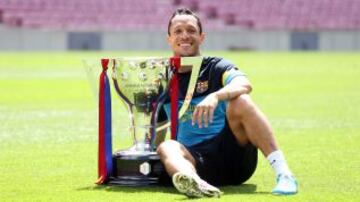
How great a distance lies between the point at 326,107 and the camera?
16.0 meters

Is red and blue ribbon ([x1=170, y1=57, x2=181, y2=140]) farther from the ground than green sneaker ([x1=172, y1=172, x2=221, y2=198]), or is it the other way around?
red and blue ribbon ([x1=170, y1=57, x2=181, y2=140])

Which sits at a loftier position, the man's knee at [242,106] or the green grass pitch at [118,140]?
the man's knee at [242,106]

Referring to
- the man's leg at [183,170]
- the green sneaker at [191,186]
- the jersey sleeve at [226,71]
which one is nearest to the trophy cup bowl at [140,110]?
the man's leg at [183,170]

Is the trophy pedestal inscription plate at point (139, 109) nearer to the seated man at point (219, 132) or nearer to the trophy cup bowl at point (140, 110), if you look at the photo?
the trophy cup bowl at point (140, 110)

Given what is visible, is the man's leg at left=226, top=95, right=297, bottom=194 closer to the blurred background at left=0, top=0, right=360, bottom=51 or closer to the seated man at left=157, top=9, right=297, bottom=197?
the seated man at left=157, top=9, right=297, bottom=197

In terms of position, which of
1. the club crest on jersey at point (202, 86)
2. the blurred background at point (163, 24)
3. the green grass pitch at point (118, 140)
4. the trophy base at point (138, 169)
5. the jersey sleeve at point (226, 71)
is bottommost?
the blurred background at point (163, 24)

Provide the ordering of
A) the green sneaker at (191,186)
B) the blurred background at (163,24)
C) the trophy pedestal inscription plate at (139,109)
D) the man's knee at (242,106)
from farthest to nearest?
the blurred background at (163,24), the trophy pedestal inscription plate at (139,109), the man's knee at (242,106), the green sneaker at (191,186)

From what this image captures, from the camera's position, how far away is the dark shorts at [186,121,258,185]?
6746mm

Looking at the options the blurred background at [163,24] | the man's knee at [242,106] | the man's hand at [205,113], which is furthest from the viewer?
the blurred background at [163,24]

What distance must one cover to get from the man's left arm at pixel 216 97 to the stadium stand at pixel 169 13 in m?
42.4

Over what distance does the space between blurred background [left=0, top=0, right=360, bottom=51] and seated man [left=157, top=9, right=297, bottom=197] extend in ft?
130

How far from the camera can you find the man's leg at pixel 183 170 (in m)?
6.16

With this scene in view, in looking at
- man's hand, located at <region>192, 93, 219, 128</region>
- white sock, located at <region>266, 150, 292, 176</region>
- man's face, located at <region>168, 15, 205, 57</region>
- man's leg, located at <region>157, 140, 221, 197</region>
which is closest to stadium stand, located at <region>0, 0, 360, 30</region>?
man's face, located at <region>168, 15, 205, 57</region>

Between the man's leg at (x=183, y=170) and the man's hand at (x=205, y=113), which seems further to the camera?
the man's leg at (x=183, y=170)
